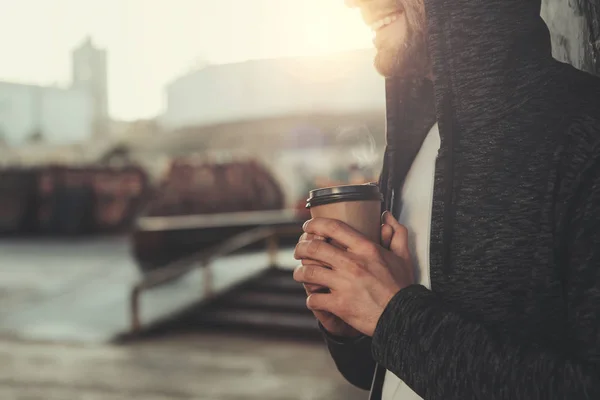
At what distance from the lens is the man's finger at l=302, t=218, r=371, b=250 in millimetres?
989

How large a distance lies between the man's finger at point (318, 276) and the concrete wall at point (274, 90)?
14.1m

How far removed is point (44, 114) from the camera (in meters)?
30.9

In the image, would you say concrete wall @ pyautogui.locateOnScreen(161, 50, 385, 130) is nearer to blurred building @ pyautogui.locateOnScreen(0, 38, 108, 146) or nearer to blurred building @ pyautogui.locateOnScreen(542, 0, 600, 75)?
blurred building @ pyautogui.locateOnScreen(0, 38, 108, 146)

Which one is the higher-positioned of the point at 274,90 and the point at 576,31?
the point at 274,90

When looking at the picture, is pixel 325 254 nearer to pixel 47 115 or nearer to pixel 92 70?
pixel 47 115

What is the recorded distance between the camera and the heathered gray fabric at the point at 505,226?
2.78 ft

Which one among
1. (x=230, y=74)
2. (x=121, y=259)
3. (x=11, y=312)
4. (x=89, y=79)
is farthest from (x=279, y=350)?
(x=89, y=79)

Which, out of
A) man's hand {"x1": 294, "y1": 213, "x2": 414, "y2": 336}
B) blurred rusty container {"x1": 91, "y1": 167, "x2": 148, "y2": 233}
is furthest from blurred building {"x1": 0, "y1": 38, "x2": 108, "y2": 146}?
man's hand {"x1": 294, "y1": 213, "x2": 414, "y2": 336}

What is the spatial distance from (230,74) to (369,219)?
2053 cm

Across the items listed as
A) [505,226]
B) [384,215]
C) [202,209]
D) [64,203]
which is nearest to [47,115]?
[64,203]

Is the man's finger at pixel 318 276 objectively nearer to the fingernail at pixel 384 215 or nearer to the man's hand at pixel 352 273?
the man's hand at pixel 352 273

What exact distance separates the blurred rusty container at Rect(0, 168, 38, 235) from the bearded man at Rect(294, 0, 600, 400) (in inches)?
742

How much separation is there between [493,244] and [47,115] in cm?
3308

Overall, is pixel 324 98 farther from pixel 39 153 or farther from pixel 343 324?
pixel 343 324
